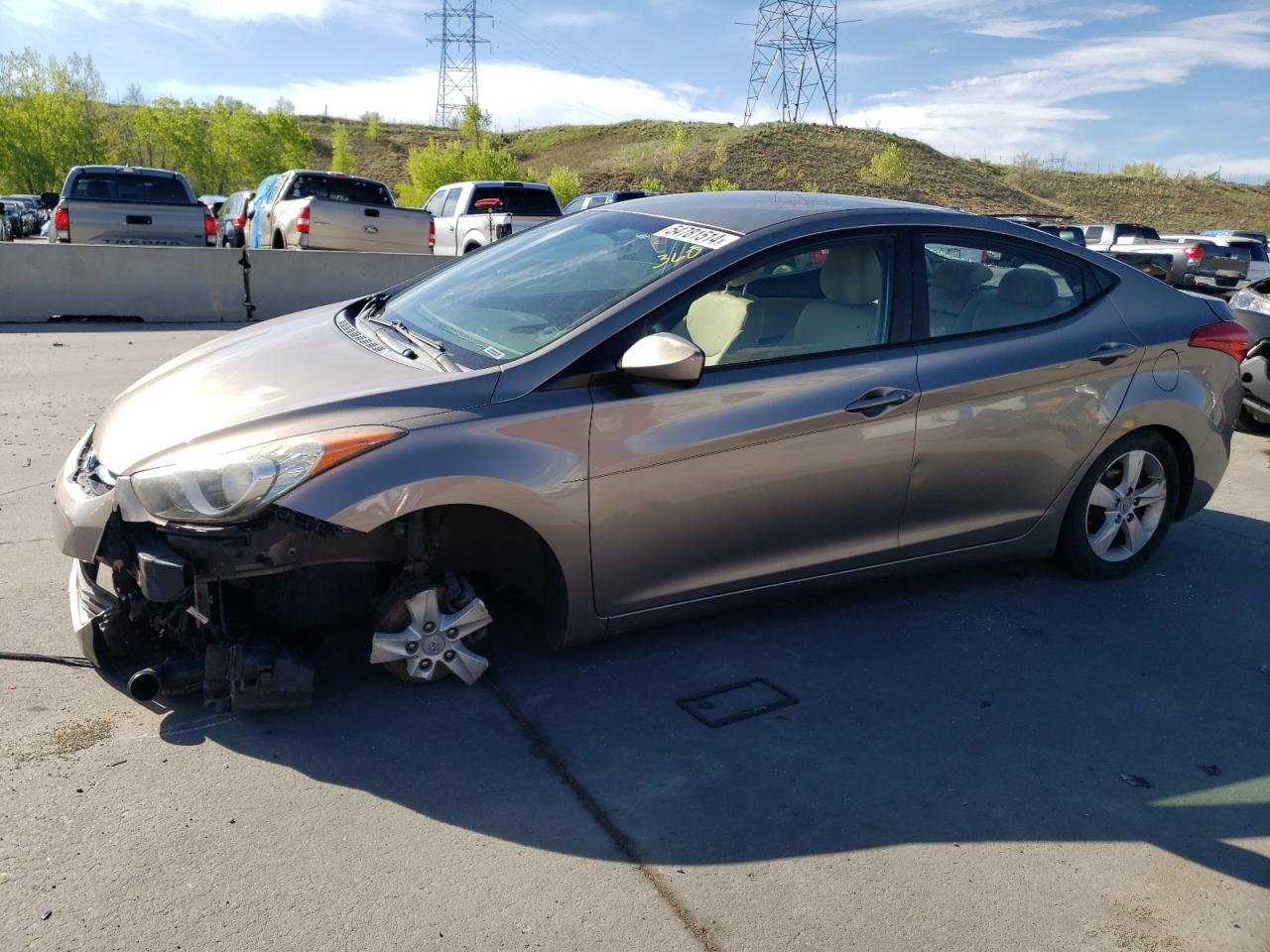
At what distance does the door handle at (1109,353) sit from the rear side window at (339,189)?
50.0 ft

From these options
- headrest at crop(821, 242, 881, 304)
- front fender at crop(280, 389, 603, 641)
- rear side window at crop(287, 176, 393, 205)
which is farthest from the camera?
rear side window at crop(287, 176, 393, 205)

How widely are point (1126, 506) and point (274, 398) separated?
3790 mm

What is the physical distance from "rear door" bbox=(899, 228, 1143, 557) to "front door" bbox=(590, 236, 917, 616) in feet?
0.47

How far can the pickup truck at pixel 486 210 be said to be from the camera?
726 inches

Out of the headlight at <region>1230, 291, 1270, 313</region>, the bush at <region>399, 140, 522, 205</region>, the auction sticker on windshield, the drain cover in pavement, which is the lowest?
the drain cover in pavement

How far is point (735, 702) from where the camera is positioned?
362cm

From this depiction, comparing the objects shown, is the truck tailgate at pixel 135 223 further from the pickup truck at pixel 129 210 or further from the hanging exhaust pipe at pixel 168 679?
the hanging exhaust pipe at pixel 168 679

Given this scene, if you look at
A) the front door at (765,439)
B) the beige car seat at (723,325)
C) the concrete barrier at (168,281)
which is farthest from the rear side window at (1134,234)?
the beige car seat at (723,325)

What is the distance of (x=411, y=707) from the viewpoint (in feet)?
11.4

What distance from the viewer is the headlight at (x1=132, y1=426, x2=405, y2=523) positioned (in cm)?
307

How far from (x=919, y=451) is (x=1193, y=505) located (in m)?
1.88

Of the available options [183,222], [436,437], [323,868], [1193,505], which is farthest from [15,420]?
[183,222]

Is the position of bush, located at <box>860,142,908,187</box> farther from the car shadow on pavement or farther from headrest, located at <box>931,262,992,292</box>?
the car shadow on pavement

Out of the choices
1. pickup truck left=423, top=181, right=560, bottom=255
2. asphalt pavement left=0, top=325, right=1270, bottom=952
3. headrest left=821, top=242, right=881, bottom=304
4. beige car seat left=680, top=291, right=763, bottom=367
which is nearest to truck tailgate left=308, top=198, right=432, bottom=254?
pickup truck left=423, top=181, right=560, bottom=255
